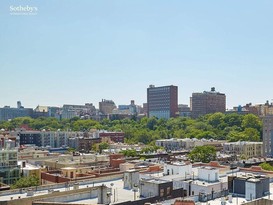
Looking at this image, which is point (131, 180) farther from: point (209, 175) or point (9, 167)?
point (9, 167)

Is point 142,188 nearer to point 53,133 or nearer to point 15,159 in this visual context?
point 15,159

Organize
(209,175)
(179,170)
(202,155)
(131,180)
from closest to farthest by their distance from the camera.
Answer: (131,180)
(209,175)
(179,170)
(202,155)

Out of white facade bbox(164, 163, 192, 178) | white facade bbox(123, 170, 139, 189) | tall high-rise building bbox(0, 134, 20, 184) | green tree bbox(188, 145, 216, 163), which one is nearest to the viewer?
white facade bbox(123, 170, 139, 189)

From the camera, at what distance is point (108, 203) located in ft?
111

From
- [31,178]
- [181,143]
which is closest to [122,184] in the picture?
[31,178]

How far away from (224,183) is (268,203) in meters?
12.7

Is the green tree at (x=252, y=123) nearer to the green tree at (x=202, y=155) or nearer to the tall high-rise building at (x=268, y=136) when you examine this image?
the tall high-rise building at (x=268, y=136)

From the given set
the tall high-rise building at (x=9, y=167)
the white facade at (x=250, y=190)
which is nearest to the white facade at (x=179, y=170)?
the white facade at (x=250, y=190)

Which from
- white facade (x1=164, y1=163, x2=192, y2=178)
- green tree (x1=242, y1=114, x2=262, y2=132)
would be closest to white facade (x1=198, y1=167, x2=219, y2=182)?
white facade (x1=164, y1=163, x2=192, y2=178)

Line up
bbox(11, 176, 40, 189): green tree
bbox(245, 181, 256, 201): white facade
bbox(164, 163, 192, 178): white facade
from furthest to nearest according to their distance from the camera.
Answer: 1. bbox(11, 176, 40, 189): green tree
2. bbox(164, 163, 192, 178): white facade
3. bbox(245, 181, 256, 201): white facade

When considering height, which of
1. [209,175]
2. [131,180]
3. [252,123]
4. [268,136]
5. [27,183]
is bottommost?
[27,183]

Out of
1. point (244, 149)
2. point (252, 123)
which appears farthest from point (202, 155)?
point (252, 123)

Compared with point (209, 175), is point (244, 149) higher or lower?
lower

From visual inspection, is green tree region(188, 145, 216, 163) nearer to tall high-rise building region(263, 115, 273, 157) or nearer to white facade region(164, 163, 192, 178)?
tall high-rise building region(263, 115, 273, 157)
